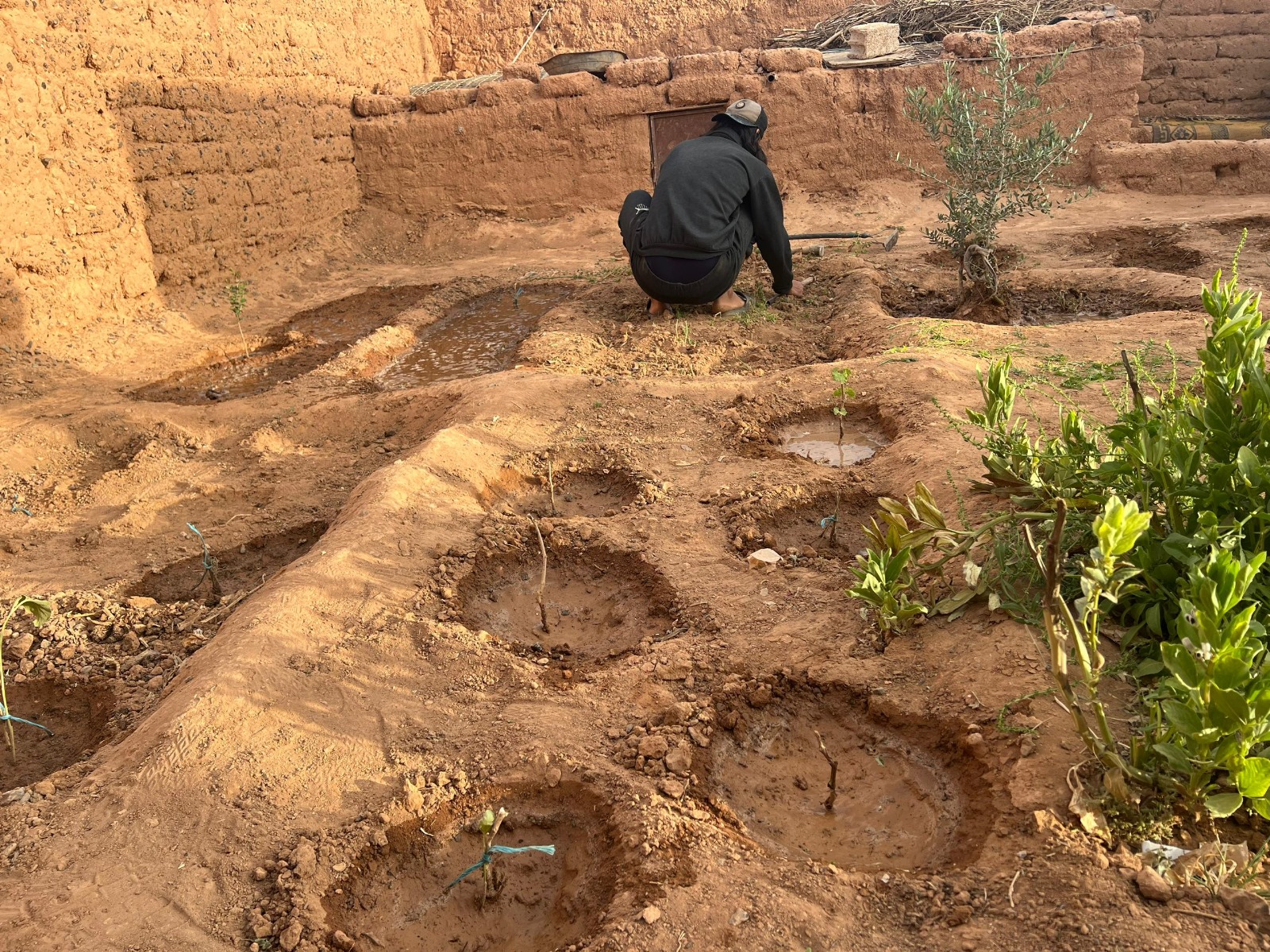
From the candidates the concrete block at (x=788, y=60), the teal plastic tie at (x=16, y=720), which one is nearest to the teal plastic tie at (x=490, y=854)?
the teal plastic tie at (x=16, y=720)

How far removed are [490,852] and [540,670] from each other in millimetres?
837

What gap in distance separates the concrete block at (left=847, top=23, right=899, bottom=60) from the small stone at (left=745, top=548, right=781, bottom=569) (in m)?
6.86

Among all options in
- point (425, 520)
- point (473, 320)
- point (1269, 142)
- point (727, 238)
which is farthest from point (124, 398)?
point (1269, 142)

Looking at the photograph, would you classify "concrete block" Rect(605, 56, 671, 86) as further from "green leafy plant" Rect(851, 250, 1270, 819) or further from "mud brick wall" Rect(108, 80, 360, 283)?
"green leafy plant" Rect(851, 250, 1270, 819)

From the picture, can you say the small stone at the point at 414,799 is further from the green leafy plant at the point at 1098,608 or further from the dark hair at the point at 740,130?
the dark hair at the point at 740,130

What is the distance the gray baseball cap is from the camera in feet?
19.4

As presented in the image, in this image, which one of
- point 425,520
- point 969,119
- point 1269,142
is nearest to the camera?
point 425,520

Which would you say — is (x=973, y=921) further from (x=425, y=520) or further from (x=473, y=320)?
(x=473, y=320)

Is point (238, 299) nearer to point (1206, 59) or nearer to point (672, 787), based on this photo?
point (672, 787)

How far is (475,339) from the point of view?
252 inches

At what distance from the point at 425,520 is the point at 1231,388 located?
2.56 m

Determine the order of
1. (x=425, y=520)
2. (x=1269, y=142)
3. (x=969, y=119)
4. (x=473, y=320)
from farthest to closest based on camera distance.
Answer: (x=1269, y=142), (x=473, y=320), (x=969, y=119), (x=425, y=520)

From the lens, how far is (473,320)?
6828 mm

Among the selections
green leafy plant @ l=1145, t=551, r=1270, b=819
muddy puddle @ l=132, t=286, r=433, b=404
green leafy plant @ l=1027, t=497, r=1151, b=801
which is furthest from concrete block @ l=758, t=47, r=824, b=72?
green leafy plant @ l=1145, t=551, r=1270, b=819
